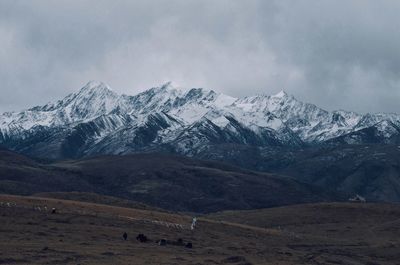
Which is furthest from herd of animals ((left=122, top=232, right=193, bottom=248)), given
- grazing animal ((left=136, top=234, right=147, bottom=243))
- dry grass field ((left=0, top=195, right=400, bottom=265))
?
dry grass field ((left=0, top=195, right=400, bottom=265))

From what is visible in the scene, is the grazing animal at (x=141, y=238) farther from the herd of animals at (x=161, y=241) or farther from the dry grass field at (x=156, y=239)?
the dry grass field at (x=156, y=239)

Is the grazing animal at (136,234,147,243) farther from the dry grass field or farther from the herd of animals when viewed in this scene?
the dry grass field

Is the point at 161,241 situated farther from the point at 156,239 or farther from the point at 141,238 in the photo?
the point at 156,239

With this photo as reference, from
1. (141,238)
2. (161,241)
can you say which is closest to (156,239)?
(161,241)

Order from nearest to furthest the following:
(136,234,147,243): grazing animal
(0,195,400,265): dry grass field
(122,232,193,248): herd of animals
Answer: (0,195,400,265): dry grass field → (136,234,147,243): grazing animal → (122,232,193,248): herd of animals

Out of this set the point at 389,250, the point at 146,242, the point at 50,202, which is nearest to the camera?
the point at 146,242

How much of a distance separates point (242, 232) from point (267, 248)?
78.2 ft

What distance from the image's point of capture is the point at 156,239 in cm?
13212

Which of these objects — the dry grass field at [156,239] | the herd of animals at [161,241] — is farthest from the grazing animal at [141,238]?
the dry grass field at [156,239]

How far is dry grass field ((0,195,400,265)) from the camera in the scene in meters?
107

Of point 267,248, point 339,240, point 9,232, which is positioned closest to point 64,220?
point 9,232

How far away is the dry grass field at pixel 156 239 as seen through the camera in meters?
107

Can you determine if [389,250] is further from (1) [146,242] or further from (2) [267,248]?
(1) [146,242]

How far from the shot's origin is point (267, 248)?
137125 mm
